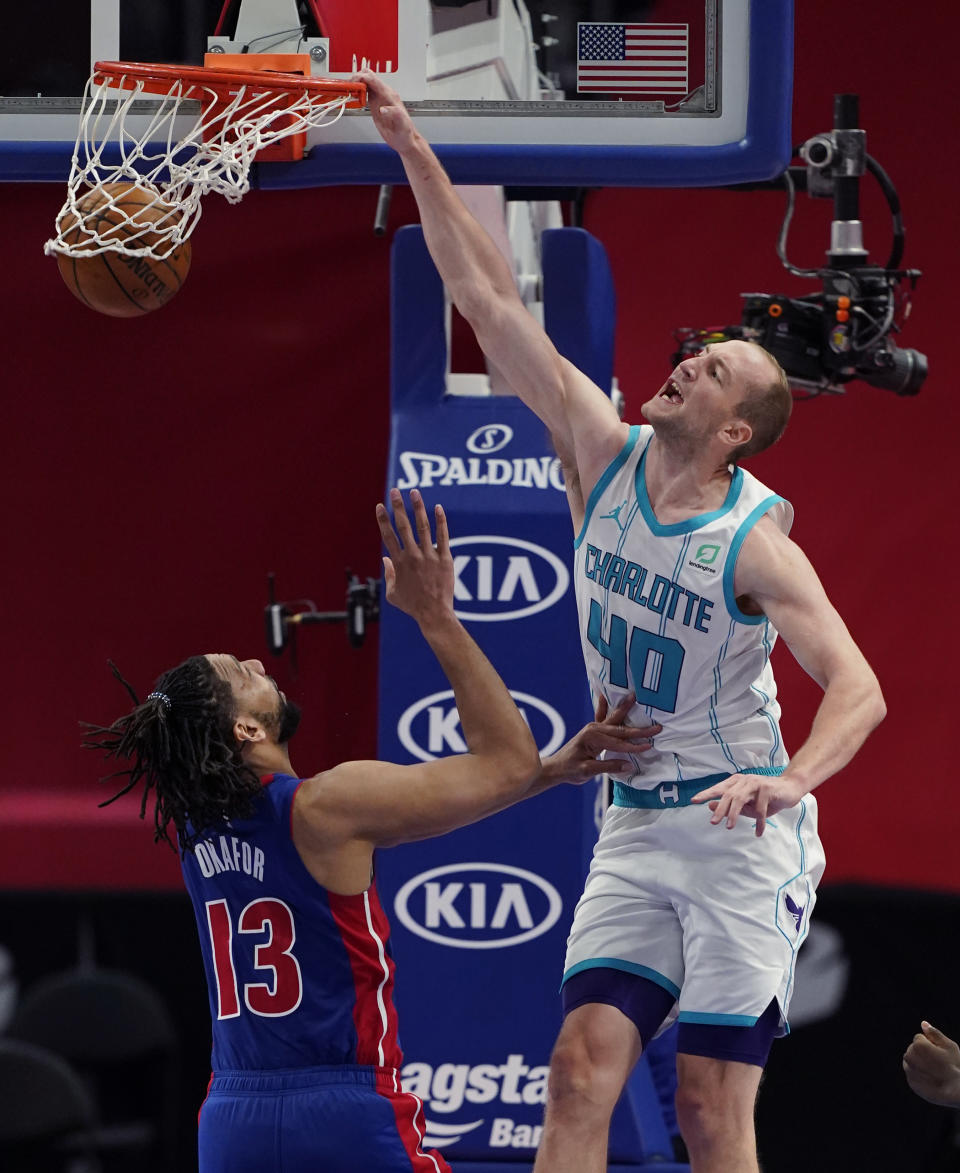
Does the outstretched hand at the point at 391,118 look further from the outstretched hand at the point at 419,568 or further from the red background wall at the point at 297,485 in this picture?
the red background wall at the point at 297,485

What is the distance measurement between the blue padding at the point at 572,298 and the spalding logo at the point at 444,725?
1128mm

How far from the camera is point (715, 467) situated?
3648 mm

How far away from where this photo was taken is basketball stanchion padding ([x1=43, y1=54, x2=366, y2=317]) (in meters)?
3.74

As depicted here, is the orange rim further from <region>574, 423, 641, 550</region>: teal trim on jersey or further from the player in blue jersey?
the player in blue jersey

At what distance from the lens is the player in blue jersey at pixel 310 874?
3.14 m

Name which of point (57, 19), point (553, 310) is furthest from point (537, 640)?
point (57, 19)

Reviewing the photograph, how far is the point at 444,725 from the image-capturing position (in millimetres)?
5559

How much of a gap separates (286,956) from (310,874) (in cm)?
16

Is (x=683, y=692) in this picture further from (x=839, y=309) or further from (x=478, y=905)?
(x=839, y=309)

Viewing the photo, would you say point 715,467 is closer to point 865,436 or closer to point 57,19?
point 57,19

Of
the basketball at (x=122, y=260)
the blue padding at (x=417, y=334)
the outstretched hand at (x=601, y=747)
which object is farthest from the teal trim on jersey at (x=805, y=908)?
the blue padding at (x=417, y=334)

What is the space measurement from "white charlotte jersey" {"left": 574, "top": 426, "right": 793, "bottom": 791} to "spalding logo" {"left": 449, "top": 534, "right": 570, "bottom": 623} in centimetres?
187

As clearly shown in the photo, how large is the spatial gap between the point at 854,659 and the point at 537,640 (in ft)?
7.49

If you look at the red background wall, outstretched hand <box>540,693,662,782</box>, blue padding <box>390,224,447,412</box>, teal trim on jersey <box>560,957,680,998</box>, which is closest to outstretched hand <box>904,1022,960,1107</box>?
teal trim on jersey <box>560,957,680,998</box>
